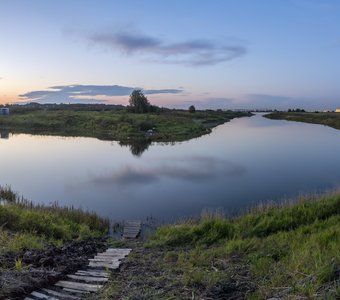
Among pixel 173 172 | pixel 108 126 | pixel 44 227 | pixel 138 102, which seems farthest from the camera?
pixel 138 102

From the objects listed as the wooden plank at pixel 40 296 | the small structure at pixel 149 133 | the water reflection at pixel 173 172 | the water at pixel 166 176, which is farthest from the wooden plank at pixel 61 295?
the small structure at pixel 149 133

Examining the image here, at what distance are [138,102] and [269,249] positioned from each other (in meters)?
76.7

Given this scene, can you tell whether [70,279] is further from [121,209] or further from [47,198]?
[47,198]

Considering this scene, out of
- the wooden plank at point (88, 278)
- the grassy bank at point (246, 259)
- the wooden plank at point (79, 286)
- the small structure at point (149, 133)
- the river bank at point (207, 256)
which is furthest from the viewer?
the small structure at point (149, 133)

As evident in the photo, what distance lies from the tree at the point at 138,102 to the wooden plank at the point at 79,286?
77206mm

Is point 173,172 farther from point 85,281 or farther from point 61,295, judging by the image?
point 61,295

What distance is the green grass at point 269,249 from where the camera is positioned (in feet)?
18.1

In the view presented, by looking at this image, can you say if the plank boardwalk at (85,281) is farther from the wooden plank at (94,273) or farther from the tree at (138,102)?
the tree at (138,102)

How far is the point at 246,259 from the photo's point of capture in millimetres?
8211

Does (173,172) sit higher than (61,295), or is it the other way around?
(61,295)

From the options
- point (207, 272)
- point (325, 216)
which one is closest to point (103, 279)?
point (207, 272)

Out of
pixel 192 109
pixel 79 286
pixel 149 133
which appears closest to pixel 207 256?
pixel 79 286

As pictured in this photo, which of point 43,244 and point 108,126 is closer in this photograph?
point 43,244

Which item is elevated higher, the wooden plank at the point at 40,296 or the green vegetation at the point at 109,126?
the green vegetation at the point at 109,126
